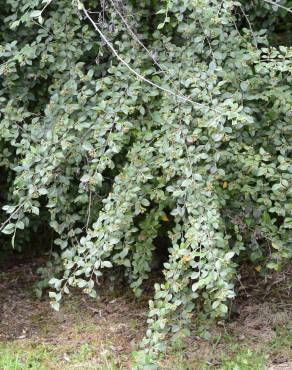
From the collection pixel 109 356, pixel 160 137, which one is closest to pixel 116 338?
pixel 109 356

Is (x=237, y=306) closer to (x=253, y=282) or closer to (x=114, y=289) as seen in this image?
(x=253, y=282)

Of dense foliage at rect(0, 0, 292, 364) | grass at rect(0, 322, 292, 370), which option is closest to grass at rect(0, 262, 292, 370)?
grass at rect(0, 322, 292, 370)

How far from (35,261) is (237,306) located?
163 cm

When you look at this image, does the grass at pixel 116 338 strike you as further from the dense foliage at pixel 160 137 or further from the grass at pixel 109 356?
the dense foliage at pixel 160 137

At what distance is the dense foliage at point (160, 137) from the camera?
9.90ft

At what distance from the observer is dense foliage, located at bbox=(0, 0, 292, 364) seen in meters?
3.02

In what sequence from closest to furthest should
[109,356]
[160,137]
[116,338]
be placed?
[160,137] < [109,356] < [116,338]

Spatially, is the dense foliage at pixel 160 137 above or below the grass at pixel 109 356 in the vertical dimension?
above

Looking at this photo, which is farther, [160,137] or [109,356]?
[109,356]

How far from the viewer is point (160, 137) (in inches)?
130

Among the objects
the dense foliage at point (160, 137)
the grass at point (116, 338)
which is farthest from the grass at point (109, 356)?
the dense foliage at point (160, 137)

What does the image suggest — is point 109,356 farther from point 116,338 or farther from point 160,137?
point 160,137

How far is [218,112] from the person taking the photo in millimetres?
2895

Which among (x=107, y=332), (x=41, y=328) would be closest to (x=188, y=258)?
(x=107, y=332)
